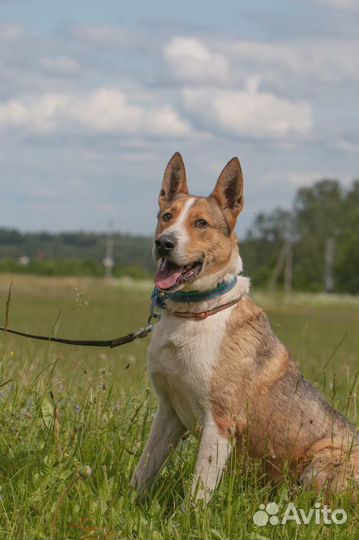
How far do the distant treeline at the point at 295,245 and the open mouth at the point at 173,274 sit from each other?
69539 millimetres

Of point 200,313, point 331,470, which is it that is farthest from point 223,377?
point 331,470

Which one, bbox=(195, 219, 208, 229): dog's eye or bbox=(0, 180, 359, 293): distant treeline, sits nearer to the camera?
bbox=(195, 219, 208, 229): dog's eye

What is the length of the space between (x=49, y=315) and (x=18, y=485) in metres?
31.9

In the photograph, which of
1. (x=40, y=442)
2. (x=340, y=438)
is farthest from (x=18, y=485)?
(x=340, y=438)

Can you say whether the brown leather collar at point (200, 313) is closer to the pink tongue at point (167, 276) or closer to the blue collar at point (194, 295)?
the blue collar at point (194, 295)

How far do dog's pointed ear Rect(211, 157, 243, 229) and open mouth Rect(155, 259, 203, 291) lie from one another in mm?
454

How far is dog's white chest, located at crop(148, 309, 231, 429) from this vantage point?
5508mm

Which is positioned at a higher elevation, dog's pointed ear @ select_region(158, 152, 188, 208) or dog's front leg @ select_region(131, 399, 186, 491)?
dog's pointed ear @ select_region(158, 152, 188, 208)

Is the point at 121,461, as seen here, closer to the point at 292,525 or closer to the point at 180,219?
the point at 292,525

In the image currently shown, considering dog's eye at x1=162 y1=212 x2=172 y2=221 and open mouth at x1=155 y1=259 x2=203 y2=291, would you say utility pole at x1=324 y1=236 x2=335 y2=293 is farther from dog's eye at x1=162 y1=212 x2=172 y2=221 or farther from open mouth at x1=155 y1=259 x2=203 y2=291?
open mouth at x1=155 y1=259 x2=203 y2=291

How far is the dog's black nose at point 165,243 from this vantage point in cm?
545

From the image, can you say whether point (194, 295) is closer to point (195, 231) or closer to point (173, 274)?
point (173, 274)

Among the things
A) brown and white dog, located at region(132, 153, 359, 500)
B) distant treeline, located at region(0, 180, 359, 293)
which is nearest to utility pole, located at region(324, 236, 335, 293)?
distant treeline, located at region(0, 180, 359, 293)

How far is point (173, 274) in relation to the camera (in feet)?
18.2
